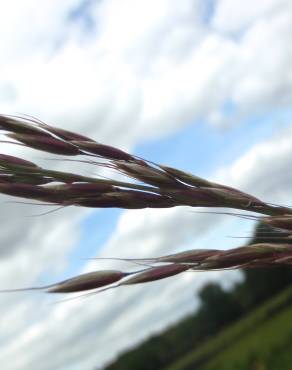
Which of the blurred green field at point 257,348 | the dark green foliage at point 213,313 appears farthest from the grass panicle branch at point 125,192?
the dark green foliage at point 213,313

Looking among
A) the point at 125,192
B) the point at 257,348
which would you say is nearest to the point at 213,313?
the point at 257,348

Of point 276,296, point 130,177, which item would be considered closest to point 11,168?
point 130,177

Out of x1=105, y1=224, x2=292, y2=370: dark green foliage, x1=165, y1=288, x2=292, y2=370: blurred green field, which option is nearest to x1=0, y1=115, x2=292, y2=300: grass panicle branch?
x1=165, y1=288, x2=292, y2=370: blurred green field

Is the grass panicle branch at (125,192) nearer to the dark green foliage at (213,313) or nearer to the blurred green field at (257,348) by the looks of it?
the blurred green field at (257,348)

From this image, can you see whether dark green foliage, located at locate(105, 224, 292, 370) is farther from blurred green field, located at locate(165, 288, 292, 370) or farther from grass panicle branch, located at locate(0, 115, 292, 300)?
grass panicle branch, located at locate(0, 115, 292, 300)

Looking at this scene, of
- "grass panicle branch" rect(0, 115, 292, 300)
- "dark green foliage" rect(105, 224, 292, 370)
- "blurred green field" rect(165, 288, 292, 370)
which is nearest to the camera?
"grass panicle branch" rect(0, 115, 292, 300)

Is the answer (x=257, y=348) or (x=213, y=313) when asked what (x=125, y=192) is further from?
(x=213, y=313)

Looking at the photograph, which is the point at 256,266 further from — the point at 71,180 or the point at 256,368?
the point at 256,368

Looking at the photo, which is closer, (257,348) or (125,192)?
(125,192)
